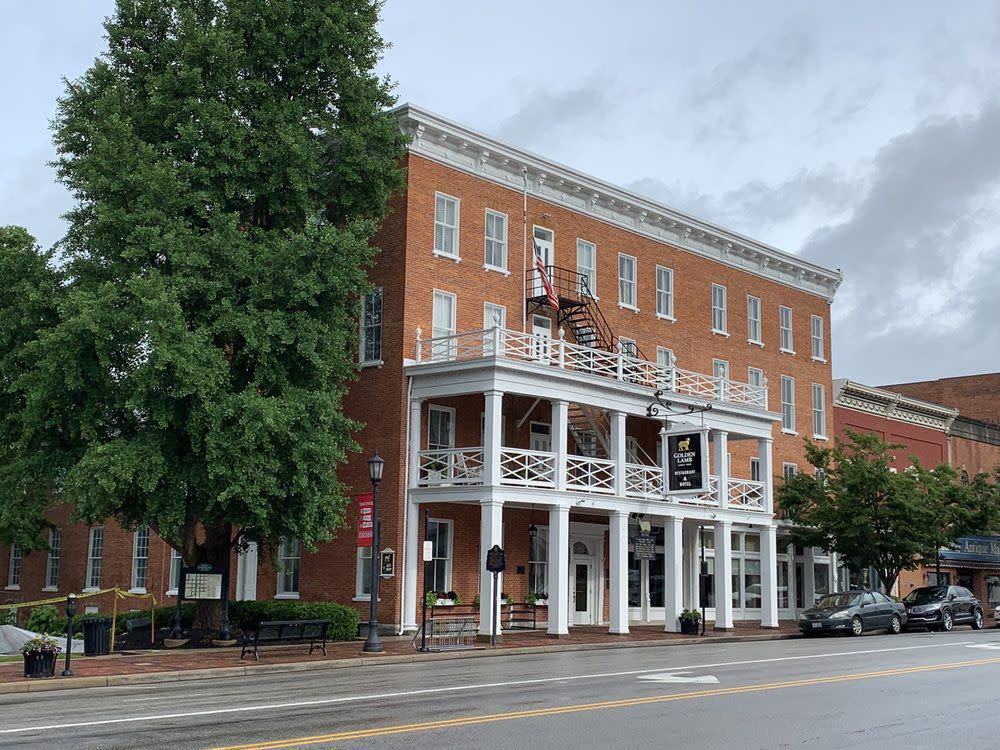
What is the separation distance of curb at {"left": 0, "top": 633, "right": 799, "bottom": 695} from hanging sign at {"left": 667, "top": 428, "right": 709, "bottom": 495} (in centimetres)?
432

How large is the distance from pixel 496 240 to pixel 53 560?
23.3 metres

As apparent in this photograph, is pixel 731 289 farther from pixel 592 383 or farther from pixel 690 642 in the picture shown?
pixel 690 642

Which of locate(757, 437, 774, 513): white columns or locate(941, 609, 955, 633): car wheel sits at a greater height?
locate(757, 437, 774, 513): white columns

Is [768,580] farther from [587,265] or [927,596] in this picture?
[587,265]

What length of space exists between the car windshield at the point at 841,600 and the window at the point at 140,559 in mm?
22551

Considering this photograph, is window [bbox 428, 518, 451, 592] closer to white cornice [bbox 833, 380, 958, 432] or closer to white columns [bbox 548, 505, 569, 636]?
white columns [bbox 548, 505, 569, 636]

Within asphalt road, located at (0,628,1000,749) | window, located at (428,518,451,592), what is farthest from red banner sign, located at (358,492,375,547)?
window, located at (428,518,451,592)

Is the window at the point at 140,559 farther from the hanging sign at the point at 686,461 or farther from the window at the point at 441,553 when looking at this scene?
the hanging sign at the point at 686,461

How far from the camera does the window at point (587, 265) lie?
119 feet

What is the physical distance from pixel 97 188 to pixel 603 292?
17.5m

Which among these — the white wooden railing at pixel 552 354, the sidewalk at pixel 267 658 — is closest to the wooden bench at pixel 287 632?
the sidewalk at pixel 267 658

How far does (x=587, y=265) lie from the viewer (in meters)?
36.8

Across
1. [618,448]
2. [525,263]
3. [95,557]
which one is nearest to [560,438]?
[618,448]

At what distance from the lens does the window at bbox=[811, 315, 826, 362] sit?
4736 centimetres
